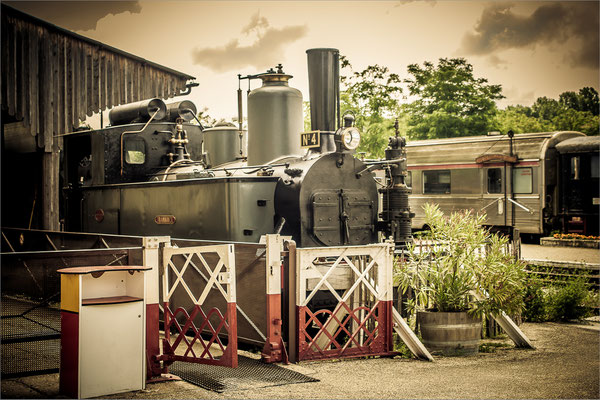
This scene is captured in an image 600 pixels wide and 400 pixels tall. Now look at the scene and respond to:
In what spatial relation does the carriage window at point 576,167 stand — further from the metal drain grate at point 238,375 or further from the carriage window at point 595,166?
the metal drain grate at point 238,375

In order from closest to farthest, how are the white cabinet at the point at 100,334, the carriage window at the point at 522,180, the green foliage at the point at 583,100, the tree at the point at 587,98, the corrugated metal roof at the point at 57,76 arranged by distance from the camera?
the white cabinet at the point at 100,334 → the corrugated metal roof at the point at 57,76 → the carriage window at the point at 522,180 → the green foliage at the point at 583,100 → the tree at the point at 587,98

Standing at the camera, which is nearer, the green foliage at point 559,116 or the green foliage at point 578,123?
the green foliage at point 578,123

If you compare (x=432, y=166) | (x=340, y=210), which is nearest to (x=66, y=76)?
(x=340, y=210)

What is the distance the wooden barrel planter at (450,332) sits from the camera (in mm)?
7387

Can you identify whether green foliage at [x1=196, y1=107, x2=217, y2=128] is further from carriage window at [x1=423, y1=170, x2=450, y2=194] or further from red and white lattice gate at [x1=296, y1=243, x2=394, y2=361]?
red and white lattice gate at [x1=296, y1=243, x2=394, y2=361]

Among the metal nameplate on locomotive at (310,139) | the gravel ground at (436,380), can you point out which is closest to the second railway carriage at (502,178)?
the metal nameplate on locomotive at (310,139)

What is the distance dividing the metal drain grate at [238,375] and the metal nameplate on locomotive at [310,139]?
10.8 ft

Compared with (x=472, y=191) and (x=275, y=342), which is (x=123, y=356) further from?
(x=472, y=191)

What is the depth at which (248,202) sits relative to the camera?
28.8ft

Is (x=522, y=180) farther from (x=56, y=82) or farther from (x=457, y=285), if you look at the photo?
(x=56, y=82)

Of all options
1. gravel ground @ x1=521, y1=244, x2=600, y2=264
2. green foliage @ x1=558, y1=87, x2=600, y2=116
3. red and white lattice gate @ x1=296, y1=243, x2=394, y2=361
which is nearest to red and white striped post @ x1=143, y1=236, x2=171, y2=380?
red and white lattice gate @ x1=296, y1=243, x2=394, y2=361

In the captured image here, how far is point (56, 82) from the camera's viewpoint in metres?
13.0

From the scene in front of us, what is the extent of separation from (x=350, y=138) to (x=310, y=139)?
55 centimetres

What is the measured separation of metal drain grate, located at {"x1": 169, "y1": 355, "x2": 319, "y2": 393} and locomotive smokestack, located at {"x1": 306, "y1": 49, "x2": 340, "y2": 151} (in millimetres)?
3594
